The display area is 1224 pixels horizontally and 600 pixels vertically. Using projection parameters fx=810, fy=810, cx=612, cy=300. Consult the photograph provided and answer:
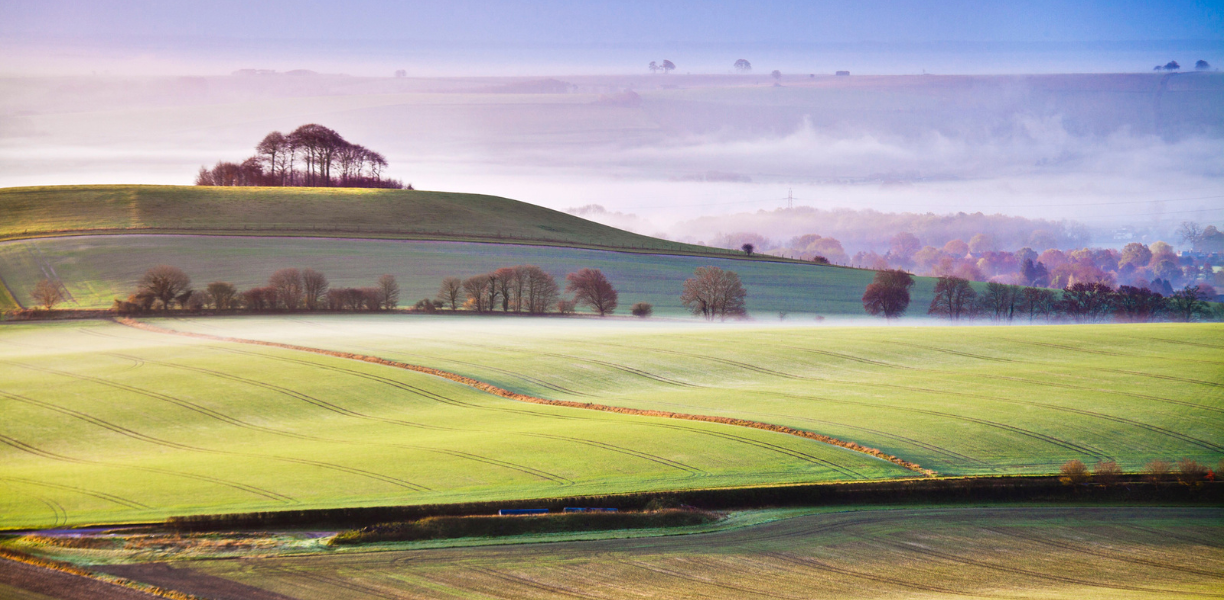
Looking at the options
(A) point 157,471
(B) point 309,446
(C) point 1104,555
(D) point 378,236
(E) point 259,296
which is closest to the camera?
(C) point 1104,555

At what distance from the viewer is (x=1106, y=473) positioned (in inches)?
885

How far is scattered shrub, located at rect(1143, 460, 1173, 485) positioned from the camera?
2247 centimetres

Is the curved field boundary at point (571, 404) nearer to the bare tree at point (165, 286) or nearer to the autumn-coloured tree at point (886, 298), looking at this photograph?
the bare tree at point (165, 286)

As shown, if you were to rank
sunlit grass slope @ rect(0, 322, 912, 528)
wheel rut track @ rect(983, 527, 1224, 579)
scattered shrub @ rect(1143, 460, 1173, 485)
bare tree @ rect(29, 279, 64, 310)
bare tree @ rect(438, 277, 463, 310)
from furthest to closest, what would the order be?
1. bare tree @ rect(438, 277, 463, 310)
2. bare tree @ rect(29, 279, 64, 310)
3. scattered shrub @ rect(1143, 460, 1173, 485)
4. sunlit grass slope @ rect(0, 322, 912, 528)
5. wheel rut track @ rect(983, 527, 1224, 579)

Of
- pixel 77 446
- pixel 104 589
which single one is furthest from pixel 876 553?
pixel 77 446

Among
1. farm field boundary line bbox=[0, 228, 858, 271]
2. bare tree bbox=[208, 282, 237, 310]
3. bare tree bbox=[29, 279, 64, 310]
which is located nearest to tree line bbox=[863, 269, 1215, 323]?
farm field boundary line bbox=[0, 228, 858, 271]

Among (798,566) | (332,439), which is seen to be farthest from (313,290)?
(798,566)

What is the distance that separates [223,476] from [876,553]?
654 inches

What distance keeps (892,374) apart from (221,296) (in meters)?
40.9

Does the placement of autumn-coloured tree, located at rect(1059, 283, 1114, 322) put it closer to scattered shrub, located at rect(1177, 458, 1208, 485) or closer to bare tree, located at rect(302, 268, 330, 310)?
scattered shrub, located at rect(1177, 458, 1208, 485)

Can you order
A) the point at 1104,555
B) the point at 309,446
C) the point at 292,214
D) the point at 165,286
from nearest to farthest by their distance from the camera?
the point at 1104,555 → the point at 309,446 → the point at 165,286 → the point at 292,214

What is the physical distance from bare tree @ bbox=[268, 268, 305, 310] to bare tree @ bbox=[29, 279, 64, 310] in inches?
509

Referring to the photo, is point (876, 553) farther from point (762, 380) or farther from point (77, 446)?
point (77, 446)

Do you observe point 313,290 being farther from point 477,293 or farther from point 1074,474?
point 1074,474
